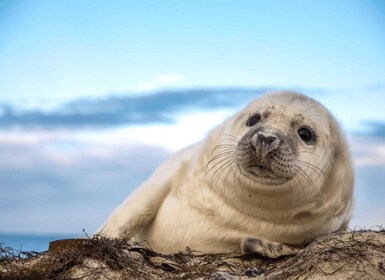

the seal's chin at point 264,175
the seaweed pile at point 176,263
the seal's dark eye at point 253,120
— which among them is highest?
the seal's dark eye at point 253,120

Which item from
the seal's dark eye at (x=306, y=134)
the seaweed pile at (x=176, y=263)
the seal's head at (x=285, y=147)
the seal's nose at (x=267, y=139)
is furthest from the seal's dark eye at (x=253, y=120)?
the seaweed pile at (x=176, y=263)

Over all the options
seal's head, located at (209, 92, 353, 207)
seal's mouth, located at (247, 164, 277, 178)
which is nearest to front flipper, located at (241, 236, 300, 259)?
seal's head, located at (209, 92, 353, 207)

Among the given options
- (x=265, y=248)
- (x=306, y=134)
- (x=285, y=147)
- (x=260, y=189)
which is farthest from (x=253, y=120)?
(x=265, y=248)

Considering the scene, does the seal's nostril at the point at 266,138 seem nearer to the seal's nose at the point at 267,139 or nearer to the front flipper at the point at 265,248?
the seal's nose at the point at 267,139

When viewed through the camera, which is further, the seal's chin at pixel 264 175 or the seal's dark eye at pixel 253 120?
the seal's dark eye at pixel 253 120

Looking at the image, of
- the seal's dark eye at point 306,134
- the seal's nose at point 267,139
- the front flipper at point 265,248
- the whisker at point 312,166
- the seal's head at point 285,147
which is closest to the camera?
the seal's nose at point 267,139

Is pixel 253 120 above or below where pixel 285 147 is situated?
above

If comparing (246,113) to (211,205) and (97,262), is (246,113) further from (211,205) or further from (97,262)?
(97,262)

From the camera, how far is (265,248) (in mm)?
8969

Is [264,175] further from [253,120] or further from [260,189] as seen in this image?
[253,120]

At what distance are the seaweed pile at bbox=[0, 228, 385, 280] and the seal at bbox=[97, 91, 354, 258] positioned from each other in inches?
26.4

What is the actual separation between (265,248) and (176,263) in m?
1.00

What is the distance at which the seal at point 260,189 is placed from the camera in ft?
29.5

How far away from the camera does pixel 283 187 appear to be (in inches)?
355
